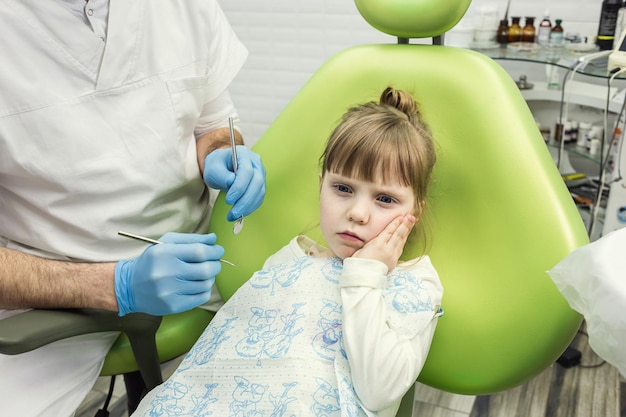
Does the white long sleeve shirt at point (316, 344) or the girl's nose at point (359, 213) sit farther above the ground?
the girl's nose at point (359, 213)

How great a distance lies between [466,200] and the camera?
1.11 metres

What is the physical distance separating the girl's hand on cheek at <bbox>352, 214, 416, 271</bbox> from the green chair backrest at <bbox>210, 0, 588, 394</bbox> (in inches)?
3.5

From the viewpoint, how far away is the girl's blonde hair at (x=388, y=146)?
1.09 m

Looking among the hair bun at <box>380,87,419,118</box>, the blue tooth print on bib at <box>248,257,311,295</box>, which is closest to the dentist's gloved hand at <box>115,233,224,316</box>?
the blue tooth print on bib at <box>248,257,311,295</box>

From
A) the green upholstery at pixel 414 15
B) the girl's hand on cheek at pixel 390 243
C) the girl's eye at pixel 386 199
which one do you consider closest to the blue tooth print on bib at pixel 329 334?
the girl's hand on cheek at pixel 390 243

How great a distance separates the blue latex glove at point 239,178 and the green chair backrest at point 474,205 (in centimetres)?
8

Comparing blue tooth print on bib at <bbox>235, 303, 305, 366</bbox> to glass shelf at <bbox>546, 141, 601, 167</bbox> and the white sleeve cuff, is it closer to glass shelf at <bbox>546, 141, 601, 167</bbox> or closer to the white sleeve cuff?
the white sleeve cuff

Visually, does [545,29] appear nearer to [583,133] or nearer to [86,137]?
[583,133]

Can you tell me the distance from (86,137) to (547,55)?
1.59 metres

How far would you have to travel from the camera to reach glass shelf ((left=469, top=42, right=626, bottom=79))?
1.74 meters

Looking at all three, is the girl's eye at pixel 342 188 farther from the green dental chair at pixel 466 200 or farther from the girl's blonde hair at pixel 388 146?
the green dental chair at pixel 466 200

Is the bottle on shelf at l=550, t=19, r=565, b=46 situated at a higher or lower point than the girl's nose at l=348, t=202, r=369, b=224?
higher

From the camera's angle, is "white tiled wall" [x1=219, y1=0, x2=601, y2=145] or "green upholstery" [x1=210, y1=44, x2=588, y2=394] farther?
"white tiled wall" [x1=219, y1=0, x2=601, y2=145]

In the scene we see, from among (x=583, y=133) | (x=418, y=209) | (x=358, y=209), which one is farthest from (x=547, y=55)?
(x=358, y=209)
